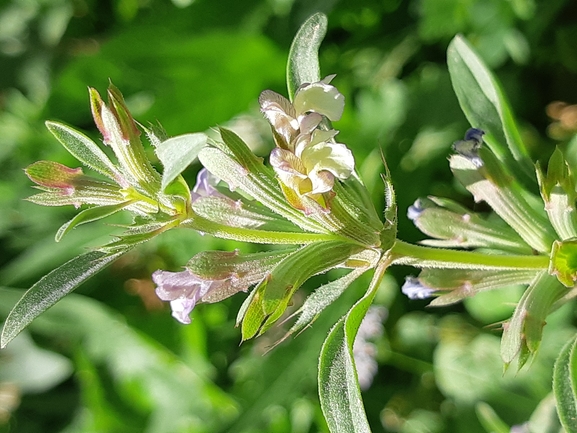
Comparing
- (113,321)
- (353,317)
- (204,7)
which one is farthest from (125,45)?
(353,317)

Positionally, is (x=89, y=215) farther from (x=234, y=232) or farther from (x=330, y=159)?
(x=330, y=159)

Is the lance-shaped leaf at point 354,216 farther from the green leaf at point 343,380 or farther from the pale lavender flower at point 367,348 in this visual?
the pale lavender flower at point 367,348

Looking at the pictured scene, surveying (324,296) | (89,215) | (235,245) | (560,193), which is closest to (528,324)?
(560,193)

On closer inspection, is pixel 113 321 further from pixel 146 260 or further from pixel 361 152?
pixel 361 152

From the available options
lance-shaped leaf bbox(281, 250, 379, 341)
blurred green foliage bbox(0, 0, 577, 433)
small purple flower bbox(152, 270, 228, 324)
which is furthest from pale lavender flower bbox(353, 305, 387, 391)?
small purple flower bbox(152, 270, 228, 324)

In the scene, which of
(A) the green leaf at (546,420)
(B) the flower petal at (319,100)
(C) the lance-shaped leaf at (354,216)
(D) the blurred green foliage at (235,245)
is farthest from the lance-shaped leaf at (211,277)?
(D) the blurred green foliage at (235,245)
